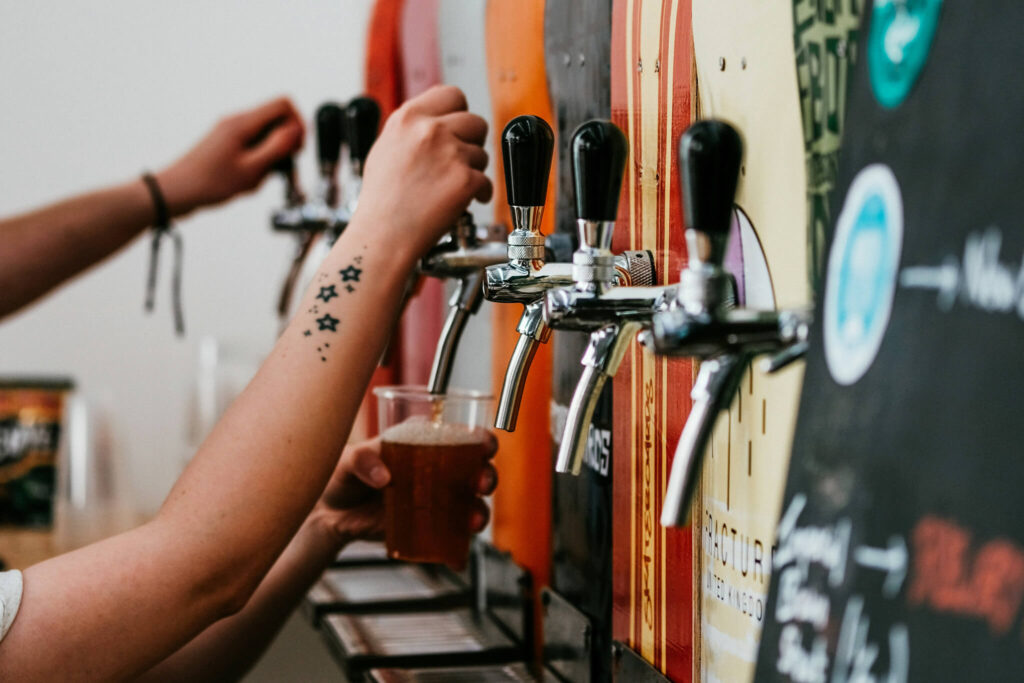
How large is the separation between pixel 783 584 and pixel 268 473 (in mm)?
444

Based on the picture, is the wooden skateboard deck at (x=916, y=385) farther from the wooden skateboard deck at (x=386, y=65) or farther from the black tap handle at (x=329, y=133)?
the wooden skateboard deck at (x=386, y=65)

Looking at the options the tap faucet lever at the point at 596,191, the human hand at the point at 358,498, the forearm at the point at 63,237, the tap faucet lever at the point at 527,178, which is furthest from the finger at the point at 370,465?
the forearm at the point at 63,237

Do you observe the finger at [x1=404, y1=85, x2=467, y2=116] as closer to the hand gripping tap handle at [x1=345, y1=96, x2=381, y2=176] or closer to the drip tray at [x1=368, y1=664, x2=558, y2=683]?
the hand gripping tap handle at [x1=345, y1=96, x2=381, y2=176]

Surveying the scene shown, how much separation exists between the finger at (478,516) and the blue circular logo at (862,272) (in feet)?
2.07

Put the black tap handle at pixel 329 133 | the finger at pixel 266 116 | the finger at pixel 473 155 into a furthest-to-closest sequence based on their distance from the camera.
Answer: the finger at pixel 266 116, the black tap handle at pixel 329 133, the finger at pixel 473 155

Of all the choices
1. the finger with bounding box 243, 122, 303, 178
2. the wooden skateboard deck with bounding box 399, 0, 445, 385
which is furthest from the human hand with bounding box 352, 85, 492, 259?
the finger with bounding box 243, 122, 303, 178

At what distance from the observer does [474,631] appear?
1.47 m

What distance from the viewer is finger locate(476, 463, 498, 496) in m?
1.26

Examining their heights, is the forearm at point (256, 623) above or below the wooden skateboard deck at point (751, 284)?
below

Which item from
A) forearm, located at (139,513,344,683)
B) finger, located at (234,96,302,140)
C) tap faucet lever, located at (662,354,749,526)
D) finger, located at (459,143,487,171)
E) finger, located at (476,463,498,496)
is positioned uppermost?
finger, located at (234,96,302,140)

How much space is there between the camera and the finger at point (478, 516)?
4.14 ft

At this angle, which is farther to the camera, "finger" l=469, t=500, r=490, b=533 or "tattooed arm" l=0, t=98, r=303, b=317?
"tattooed arm" l=0, t=98, r=303, b=317

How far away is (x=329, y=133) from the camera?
1.67 m

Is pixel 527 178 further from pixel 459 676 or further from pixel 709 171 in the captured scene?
pixel 459 676
